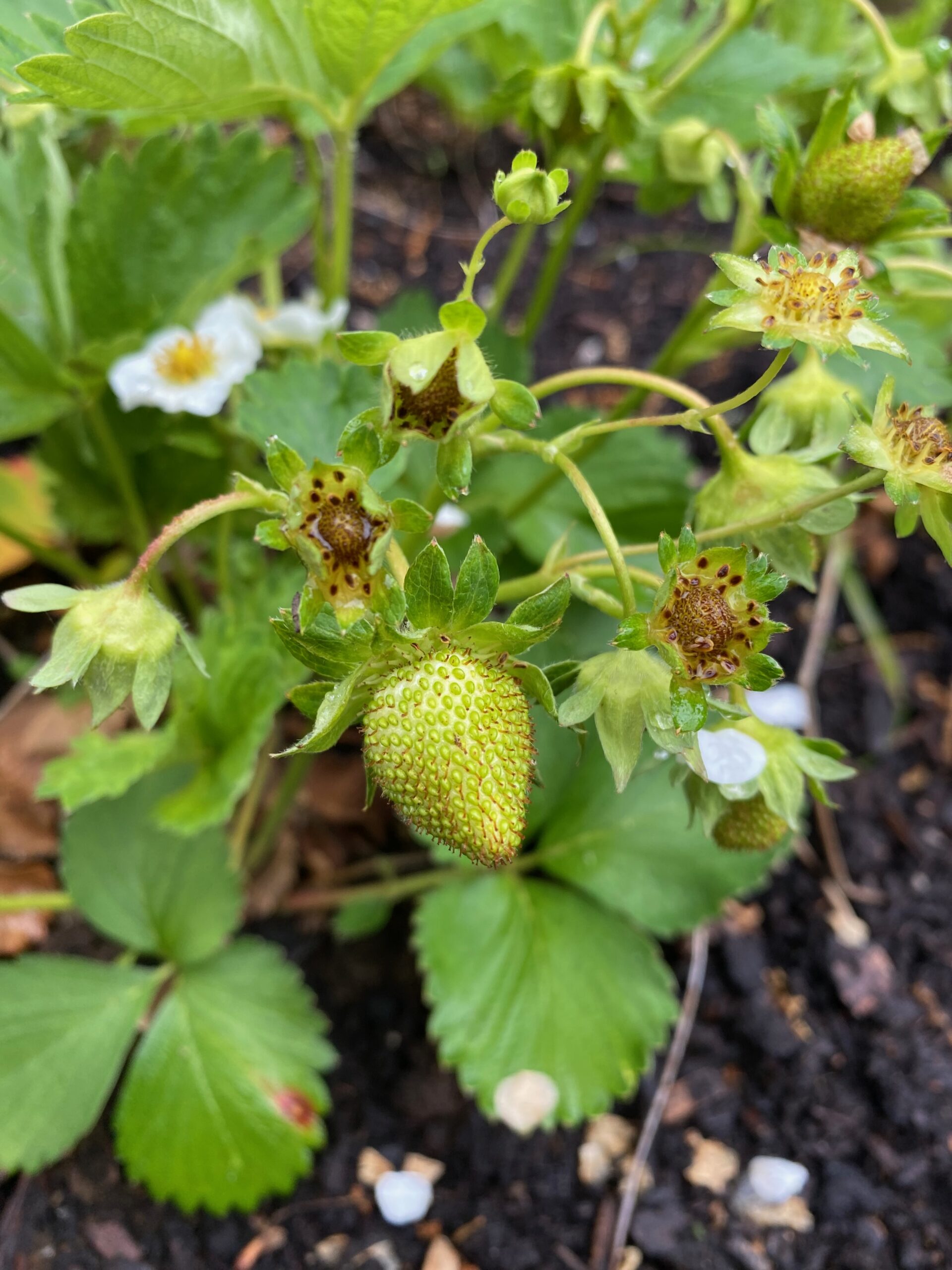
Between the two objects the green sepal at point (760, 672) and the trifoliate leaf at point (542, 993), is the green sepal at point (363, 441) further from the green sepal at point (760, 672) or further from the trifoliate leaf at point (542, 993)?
the trifoliate leaf at point (542, 993)

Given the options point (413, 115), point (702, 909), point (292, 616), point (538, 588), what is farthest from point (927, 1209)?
point (413, 115)

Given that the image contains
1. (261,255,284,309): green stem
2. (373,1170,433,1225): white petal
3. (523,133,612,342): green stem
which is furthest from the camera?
(261,255,284,309): green stem

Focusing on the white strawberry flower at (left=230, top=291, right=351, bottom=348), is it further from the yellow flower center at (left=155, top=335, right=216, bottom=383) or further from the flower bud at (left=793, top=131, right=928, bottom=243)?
the flower bud at (left=793, top=131, right=928, bottom=243)

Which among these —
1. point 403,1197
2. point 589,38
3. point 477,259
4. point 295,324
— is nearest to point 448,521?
point 295,324

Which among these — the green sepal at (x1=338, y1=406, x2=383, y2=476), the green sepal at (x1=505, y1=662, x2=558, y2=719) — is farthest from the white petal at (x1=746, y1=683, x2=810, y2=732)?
the green sepal at (x1=338, y1=406, x2=383, y2=476)

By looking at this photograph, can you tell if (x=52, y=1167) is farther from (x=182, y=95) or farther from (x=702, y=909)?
(x=182, y=95)
